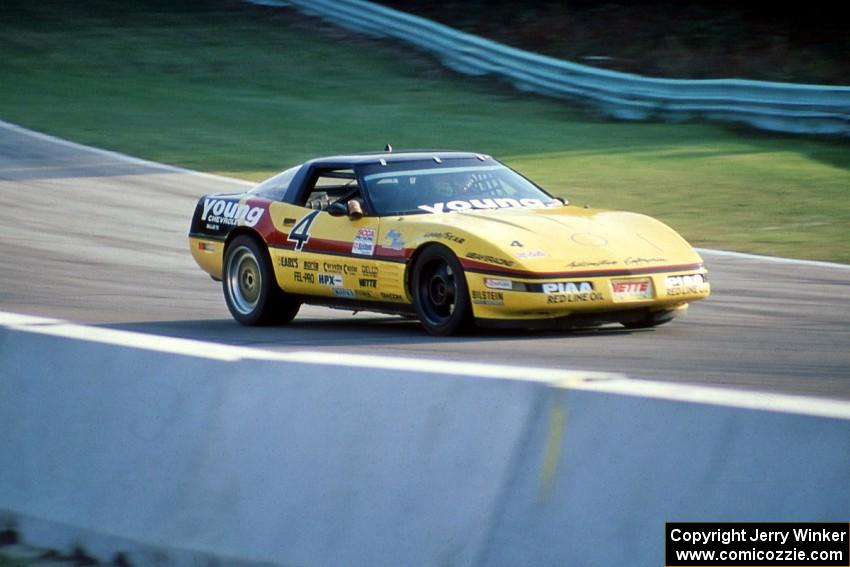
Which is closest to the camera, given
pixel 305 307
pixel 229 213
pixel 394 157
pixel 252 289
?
pixel 394 157

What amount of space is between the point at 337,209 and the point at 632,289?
90.4 inches

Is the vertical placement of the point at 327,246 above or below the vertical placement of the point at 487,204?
below

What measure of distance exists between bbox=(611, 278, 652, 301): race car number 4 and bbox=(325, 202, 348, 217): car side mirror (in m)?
2.15

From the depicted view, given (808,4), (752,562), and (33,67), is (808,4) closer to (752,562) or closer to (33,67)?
(33,67)

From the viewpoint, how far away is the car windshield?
9.84 metres

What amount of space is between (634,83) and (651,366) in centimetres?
1458

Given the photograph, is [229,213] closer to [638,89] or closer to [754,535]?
[754,535]

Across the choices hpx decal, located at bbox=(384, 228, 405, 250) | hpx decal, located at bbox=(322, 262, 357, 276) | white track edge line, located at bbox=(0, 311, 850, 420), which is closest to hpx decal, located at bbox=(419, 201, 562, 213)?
hpx decal, located at bbox=(384, 228, 405, 250)

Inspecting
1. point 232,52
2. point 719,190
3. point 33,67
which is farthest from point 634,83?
point 33,67

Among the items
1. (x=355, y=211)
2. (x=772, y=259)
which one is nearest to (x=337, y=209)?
(x=355, y=211)

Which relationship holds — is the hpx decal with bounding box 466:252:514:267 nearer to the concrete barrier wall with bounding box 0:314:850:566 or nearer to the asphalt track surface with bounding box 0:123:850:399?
the asphalt track surface with bounding box 0:123:850:399

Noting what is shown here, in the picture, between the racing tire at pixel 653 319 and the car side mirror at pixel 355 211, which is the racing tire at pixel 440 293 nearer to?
the car side mirror at pixel 355 211

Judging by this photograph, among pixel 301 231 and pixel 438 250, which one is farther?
pixel 301 231

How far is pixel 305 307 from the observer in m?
12.4
